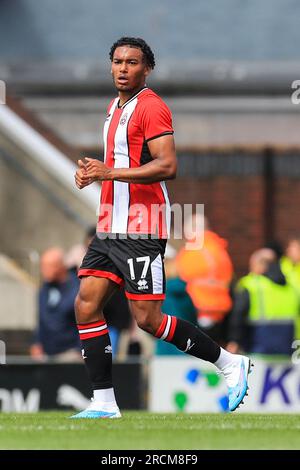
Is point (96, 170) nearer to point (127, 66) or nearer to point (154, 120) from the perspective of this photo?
point (154, 120)

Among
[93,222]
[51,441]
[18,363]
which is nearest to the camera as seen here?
[51,441]

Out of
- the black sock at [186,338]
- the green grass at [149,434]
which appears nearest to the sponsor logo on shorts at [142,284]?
the black sock at [186,338]

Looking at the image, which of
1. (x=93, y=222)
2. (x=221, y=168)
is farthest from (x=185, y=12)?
(x=93, y=222)

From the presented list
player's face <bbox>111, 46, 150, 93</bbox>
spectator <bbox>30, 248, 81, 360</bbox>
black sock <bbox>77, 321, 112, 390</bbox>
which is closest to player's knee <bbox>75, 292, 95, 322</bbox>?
black sock <bbox>77, 321, 112, 390</bbox>

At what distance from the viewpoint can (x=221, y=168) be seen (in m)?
24.2

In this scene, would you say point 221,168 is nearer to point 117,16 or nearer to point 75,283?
point 117,16

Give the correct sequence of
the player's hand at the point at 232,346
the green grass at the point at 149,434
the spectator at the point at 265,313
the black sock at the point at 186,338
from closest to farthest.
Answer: the green grass at the point at 149,434, the black sock at the point at 186,338, the player's hand at the point at 232,346, the spectator at the point at 265,313

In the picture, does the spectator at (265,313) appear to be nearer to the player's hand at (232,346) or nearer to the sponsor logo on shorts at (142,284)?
the player's hand at (232,346)

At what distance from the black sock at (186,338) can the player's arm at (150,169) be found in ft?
2.97

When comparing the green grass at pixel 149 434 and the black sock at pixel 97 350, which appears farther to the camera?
the black sock at pixel 97 350

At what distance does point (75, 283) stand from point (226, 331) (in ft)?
5.39

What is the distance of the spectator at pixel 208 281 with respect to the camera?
15.7 meters

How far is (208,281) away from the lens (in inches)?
623

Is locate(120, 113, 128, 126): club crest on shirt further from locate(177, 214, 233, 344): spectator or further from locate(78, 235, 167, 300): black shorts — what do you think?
locate(177, 214, 233, 344): spectator
